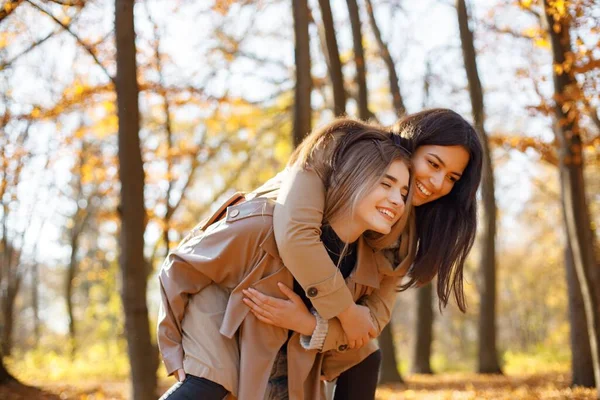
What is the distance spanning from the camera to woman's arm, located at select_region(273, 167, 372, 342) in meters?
2.94

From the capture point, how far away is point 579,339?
29.0 feet

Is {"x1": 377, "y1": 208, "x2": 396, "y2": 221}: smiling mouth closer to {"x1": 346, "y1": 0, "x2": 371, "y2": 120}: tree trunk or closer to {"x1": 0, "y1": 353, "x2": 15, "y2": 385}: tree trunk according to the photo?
{"x1": 0, "y1": 353, "x2": 15, "y2": 385}: tree trunk

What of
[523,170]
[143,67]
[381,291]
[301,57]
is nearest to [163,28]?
[143,67]

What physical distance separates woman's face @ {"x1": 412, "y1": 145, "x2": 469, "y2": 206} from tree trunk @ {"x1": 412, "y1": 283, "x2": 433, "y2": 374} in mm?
11289

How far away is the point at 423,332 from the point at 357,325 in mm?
11839

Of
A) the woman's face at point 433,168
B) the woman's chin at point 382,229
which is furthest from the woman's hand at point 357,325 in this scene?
the woman's face at point 433,168

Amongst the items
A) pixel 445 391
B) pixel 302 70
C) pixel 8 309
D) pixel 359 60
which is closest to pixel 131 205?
pixel 302 70

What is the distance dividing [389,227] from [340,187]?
28 cm

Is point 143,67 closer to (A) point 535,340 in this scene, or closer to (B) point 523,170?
(B) point 523,170

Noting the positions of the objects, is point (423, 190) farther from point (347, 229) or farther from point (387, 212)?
point (347, 229)

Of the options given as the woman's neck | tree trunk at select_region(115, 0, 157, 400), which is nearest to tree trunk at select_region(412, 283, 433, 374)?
tree trunk at select_region(115, 0, 157, 400)

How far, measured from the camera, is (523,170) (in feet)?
77.5

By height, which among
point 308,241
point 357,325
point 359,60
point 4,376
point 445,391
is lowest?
point 445,391

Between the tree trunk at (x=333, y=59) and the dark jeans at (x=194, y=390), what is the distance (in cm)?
533
